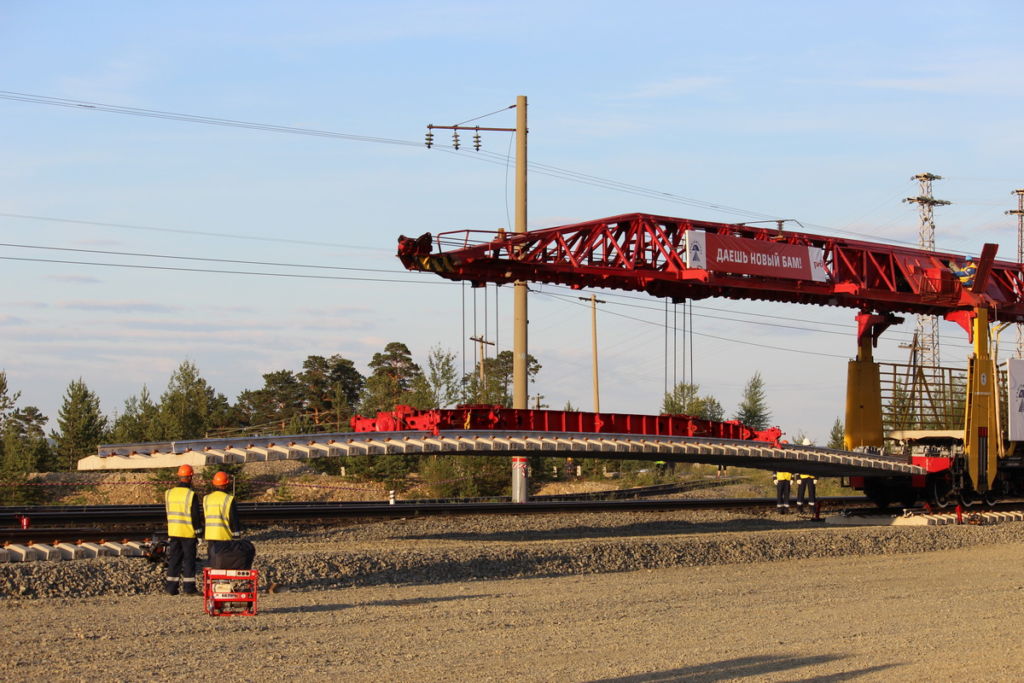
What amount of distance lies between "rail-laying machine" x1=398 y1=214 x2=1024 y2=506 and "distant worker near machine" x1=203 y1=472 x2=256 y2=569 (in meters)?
12.2

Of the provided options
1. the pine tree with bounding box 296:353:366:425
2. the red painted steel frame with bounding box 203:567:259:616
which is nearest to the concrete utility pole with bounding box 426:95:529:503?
the red painted steel frame with bounding box 203:567:259:616

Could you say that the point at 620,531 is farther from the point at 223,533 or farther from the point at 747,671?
the point at 747,671

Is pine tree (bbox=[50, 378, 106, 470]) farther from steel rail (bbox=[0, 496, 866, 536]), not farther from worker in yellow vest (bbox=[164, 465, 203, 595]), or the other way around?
worker in yellow vest (bbox=[164, 465, 203, 595])

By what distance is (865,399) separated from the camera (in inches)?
1292

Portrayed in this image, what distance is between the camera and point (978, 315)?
31.5m

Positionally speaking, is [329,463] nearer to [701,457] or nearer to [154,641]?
[701,457]

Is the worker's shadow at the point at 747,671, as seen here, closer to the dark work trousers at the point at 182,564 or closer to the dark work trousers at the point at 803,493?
the dark work trousers at the point at 182,564

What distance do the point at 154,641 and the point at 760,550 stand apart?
13.2 meters

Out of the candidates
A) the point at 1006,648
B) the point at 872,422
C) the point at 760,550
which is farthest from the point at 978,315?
the point at 1006,648

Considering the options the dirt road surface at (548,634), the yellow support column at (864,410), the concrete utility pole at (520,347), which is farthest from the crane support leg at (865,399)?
the dirt road surface at (548,634)

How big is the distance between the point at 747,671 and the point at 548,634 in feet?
8.82

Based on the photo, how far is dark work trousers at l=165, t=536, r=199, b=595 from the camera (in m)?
14.4

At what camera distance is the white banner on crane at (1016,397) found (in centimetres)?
3195

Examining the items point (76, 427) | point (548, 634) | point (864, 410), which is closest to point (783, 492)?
point (864, 410)
